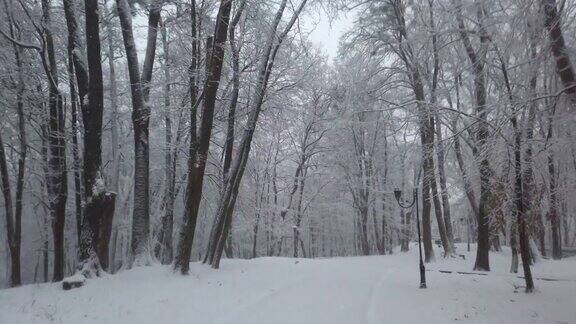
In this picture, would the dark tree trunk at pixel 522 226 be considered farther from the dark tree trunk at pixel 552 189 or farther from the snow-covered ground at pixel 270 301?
the dark tree trunk at pixel 552 189

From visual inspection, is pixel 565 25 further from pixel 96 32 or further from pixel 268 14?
pixel 96 32

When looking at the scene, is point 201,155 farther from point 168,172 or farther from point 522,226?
point 522,226

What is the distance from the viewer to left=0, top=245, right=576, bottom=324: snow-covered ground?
22.1 ft

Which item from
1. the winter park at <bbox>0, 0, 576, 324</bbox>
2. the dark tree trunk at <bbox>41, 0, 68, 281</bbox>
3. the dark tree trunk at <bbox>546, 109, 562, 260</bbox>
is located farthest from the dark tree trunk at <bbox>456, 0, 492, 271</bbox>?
the dark tree trunk at <bbox>41, 0, 68, 281</bbox>

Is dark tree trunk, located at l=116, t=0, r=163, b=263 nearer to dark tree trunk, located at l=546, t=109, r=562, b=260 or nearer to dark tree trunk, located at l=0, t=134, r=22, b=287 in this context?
dark tree trunk, located at l=0, t=134, r=22, b=287

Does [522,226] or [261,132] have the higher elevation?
[261,132]

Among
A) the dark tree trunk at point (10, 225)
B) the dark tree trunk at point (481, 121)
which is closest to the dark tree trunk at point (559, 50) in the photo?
the dark tree trunk at point (481, 121)

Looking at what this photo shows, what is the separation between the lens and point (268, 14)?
41.2ft

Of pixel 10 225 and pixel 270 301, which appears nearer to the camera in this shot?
pixel 270 301

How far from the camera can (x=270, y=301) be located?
8766 millimetres

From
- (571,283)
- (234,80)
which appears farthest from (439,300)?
(234,80)

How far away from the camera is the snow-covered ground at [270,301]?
6.74 metres

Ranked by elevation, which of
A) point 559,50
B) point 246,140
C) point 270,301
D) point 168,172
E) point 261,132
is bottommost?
point 270,301

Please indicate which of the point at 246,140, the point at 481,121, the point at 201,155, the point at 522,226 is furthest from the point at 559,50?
the point at 246,140
